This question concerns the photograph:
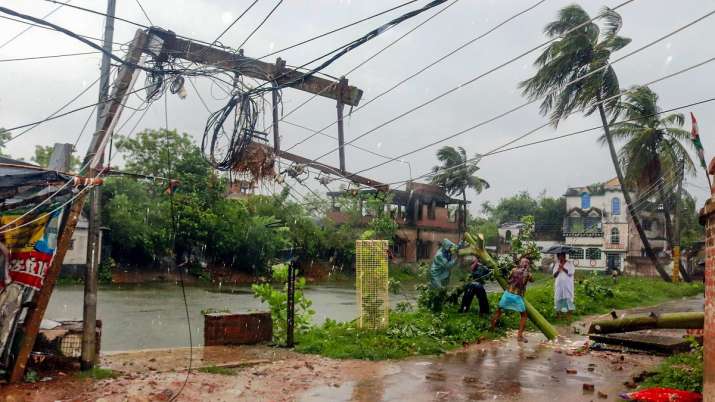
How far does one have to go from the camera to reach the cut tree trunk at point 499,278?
39.5ft

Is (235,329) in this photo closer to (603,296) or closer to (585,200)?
(603,296)

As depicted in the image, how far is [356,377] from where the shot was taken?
8.75 m

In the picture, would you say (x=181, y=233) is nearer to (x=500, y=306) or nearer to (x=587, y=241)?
(x=500, y=306)

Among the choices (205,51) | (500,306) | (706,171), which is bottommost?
(500,306)

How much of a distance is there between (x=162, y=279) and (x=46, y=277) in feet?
100

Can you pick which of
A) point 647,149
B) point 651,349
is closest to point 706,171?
point 651,349

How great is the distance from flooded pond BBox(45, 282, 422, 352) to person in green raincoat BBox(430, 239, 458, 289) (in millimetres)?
3768

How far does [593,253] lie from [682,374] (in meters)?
49.0

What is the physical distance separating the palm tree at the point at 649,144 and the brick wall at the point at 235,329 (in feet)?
73.7

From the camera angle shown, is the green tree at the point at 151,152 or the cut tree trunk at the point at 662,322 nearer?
the cut tree trunk at the point at 662,322

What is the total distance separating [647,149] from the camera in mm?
28266

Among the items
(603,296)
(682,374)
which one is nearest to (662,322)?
(682,374)

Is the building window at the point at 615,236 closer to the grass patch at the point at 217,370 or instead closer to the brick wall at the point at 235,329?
the brick wall at the point at 235,329

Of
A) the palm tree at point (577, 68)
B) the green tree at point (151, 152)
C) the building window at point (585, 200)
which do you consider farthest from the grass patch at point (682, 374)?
the building window at point (585, 200)
